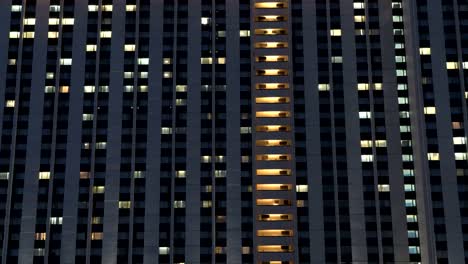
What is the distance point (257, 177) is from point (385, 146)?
65.7 ft

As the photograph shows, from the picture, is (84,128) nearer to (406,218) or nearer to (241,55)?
(241,55)

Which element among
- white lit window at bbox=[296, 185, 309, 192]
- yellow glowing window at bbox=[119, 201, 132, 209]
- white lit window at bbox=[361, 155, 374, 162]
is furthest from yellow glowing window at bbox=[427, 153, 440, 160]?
yellow glowing window at bbox=[119, 201, 132, 209]

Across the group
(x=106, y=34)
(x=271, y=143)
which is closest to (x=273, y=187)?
(x=271, y=143)

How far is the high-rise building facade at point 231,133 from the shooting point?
130 m

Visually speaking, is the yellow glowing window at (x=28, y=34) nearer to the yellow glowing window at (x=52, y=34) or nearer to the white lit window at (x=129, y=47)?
the yellow glowing window at (x=52, y=34)

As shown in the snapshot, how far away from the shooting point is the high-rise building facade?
5108 inches

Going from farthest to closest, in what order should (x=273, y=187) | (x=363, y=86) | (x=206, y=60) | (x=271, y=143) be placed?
1. (x=271, y=143)
2. (x=206, y=60)
3. (x=363, y=86)
4. (x=273, y=187)

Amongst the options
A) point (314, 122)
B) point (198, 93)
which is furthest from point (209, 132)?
point (314, 122)

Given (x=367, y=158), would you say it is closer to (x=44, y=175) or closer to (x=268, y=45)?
(x=268, y=45)

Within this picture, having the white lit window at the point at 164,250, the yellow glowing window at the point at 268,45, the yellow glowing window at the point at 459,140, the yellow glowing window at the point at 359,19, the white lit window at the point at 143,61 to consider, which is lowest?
the white lit window at the point at 164,250

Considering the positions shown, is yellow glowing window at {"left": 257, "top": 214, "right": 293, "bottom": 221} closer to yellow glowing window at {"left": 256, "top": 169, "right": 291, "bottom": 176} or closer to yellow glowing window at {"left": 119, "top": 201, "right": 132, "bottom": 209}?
yellow glowing window at {"left": 256, "top": 169, "right": 291, "bottom": 176}

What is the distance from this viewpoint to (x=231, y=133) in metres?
136

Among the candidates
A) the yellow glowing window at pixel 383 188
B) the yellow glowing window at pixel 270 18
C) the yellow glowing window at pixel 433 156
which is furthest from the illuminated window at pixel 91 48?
the yellow glowing window at pixel 433 156

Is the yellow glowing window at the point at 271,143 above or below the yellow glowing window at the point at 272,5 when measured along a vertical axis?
below
